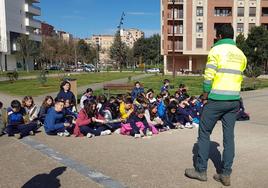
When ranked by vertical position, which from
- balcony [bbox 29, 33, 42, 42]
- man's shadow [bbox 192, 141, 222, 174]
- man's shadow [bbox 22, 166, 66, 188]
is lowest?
man's shadow [bbox 22, 166, 66, 188]

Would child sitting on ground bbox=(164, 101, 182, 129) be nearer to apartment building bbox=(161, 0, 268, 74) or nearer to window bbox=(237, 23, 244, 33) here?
apartment building bbox=(161, 0, 268, 74)

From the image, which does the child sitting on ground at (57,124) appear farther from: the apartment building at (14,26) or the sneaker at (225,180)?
the apartment building at (14,26)

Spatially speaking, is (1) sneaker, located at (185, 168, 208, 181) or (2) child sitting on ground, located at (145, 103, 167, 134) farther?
(2) child sitting on ground, located at (145, 103, 167, 134)

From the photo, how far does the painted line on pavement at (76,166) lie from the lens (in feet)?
16.2

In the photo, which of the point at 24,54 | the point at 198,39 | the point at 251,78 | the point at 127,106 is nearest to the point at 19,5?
the point at 24,54

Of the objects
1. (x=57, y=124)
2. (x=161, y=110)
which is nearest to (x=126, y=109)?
(x=161, y=110)

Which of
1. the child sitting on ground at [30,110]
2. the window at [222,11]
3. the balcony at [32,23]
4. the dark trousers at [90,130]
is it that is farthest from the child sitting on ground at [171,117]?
the balcony at [32,23]

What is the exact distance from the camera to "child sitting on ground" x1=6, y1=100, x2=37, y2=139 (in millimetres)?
8492

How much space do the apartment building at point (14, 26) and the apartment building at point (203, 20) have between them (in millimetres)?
32732

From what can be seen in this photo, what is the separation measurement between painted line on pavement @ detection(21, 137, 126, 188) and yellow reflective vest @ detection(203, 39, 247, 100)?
1.87 metres

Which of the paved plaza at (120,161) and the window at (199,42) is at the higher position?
the window at (199,42)

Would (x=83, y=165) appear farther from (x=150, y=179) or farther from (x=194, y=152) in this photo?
(x=194, y=152)

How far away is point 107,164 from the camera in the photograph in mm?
5871

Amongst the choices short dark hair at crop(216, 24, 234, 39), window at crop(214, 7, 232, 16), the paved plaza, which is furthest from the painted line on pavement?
window at crop(214, 7, 232, 16)
